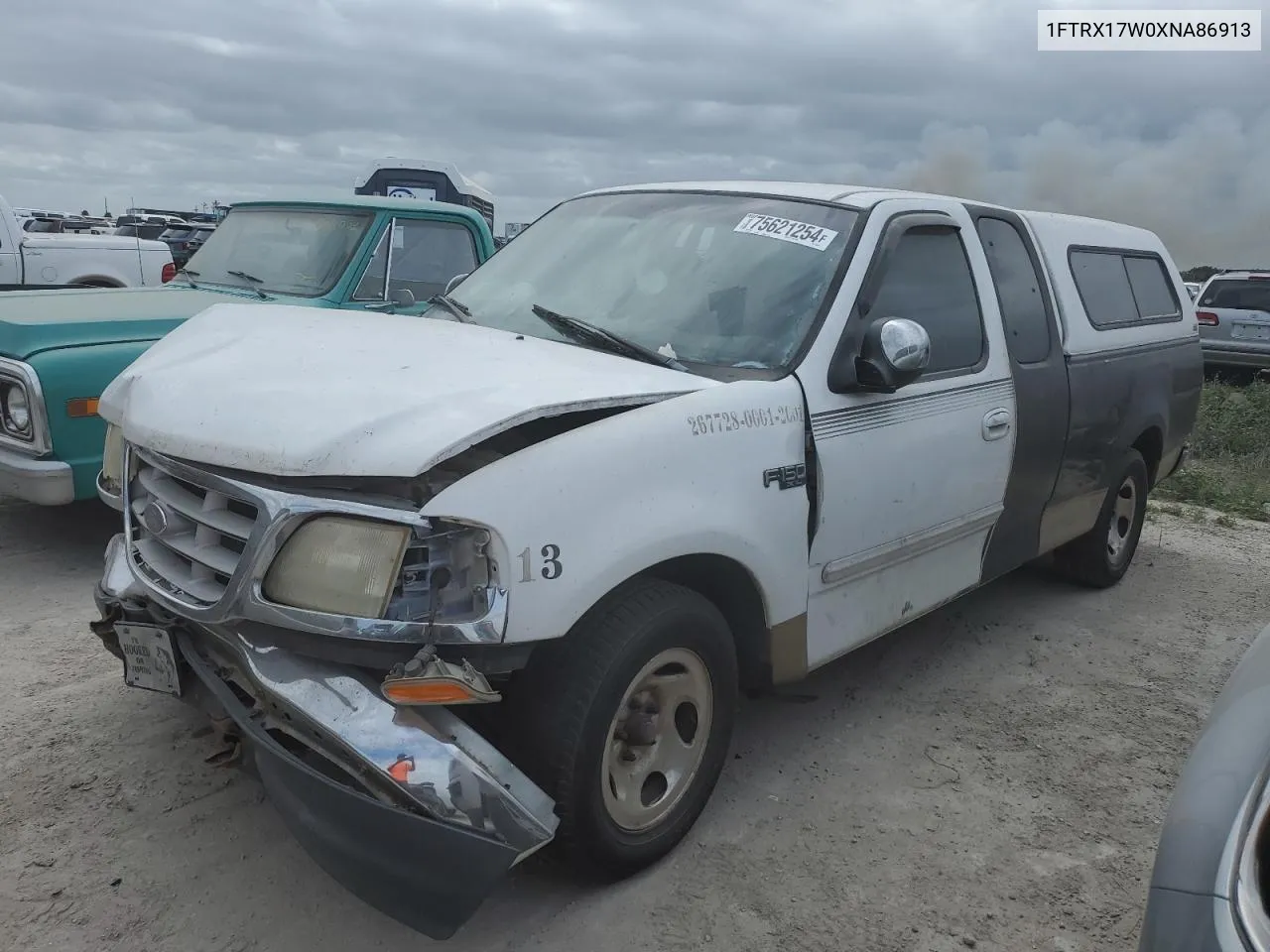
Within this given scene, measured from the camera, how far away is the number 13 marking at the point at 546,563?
2.31 m

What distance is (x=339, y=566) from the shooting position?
2301 millimetres

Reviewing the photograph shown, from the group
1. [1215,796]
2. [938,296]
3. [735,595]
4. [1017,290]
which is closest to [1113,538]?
[1017,290]

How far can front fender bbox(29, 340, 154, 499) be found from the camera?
4699 millimetres

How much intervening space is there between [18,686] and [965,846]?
3300 millimetres

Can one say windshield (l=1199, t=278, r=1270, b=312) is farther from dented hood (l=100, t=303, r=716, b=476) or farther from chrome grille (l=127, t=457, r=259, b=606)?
chrome grille (l=127, t=457, r=259, b=606)

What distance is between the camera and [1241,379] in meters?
13.9

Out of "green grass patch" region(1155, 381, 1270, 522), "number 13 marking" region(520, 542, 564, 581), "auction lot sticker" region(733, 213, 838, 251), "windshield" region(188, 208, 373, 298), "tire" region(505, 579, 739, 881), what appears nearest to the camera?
"number 13 marking" region(520, 542, 564, 581)

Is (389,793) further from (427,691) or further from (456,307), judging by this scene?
(456,307)

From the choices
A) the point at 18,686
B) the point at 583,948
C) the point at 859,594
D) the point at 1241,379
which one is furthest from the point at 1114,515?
the point at 1241,379

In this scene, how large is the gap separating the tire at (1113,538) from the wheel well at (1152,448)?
0.25 feet

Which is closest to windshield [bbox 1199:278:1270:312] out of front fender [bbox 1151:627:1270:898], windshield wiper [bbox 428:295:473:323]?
windshield wiper [bbox 428:295:473:323]

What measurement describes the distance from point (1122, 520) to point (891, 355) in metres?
3.26

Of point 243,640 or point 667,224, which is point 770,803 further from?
point 667,224

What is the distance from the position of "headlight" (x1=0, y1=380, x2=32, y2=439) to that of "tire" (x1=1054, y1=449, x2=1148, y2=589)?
5140 mm
